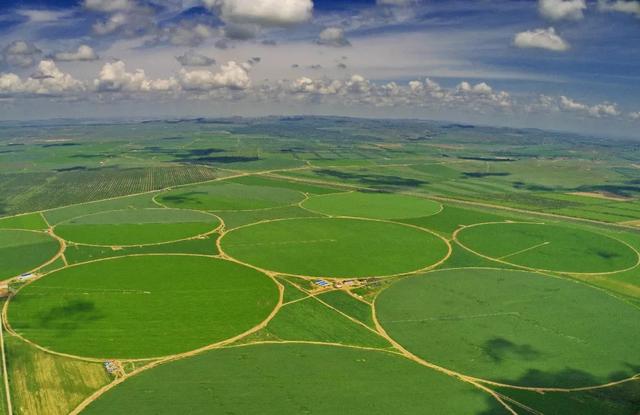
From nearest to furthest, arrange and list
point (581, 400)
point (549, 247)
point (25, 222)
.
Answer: point (581, 400) → point (549, 247) → point (25, 222)

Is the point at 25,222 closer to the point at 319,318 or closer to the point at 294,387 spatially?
the point at 319,318

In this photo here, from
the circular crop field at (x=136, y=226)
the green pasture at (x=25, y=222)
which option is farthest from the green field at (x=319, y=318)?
the green pasture at (x=25, y=222)

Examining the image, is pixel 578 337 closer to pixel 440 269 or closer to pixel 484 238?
pixel 440 269

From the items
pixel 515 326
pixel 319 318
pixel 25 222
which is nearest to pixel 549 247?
pixel 515 326

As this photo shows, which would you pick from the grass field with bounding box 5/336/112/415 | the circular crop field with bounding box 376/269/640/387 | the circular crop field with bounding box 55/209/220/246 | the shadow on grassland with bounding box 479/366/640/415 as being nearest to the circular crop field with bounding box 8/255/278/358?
the grass field with bounding box 5/336/112/415

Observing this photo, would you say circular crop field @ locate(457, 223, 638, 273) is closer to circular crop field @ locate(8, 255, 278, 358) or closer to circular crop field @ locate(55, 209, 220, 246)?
circular crop field @ locate(8, 255, 278, 358)

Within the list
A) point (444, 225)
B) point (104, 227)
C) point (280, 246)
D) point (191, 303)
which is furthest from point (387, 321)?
point (104, 227)

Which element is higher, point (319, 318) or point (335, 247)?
point (335, 247)
